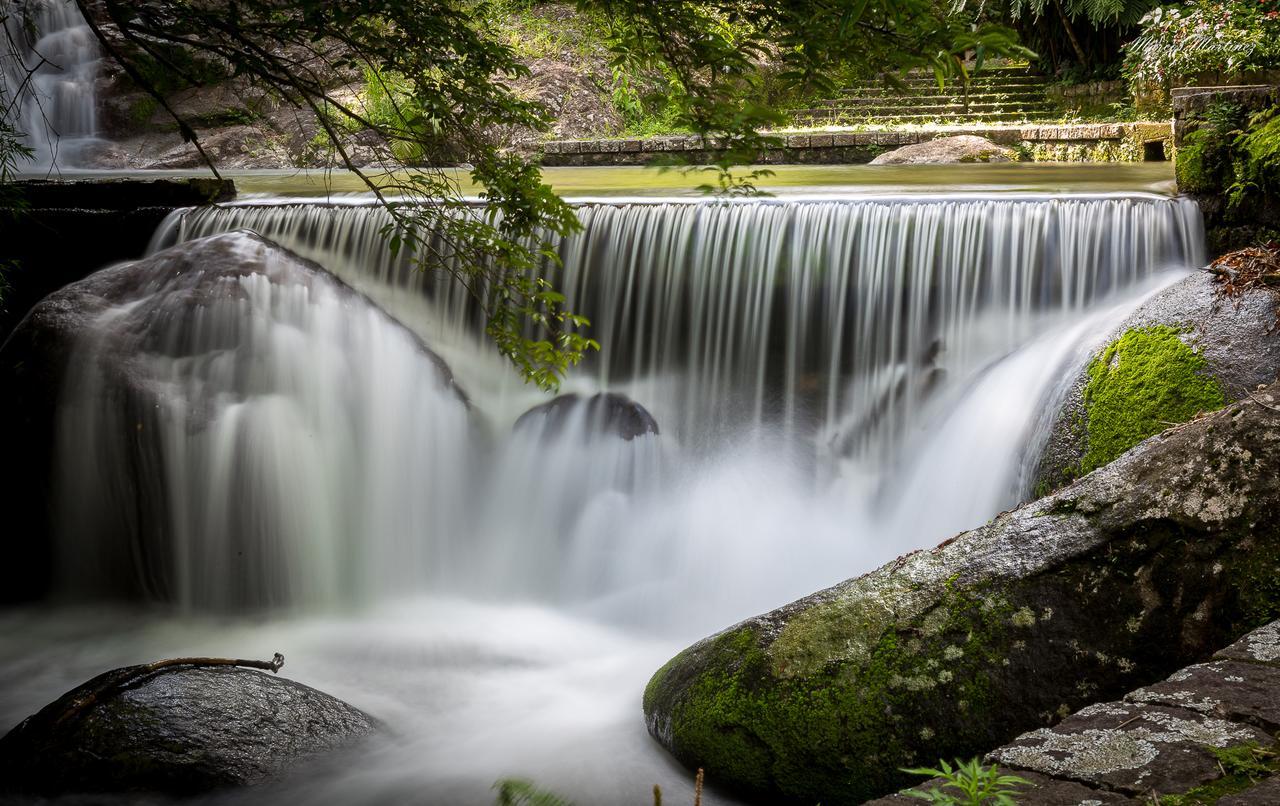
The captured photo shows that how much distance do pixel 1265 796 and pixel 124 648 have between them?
545 centimetres

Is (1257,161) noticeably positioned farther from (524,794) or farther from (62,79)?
(62,79)

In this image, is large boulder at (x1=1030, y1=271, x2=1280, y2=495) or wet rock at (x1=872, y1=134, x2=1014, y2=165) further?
wet rock at (x1=872, y1=134, x2=1014, y2=165)

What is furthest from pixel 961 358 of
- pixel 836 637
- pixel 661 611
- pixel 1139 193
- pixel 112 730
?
pixel 112 730

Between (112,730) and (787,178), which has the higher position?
(787,178)

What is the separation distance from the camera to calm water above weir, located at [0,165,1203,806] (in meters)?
5.42

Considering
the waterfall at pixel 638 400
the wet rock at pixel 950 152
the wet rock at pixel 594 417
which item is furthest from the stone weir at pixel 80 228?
the wet rock at pixel 950 152

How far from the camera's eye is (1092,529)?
2777 millimetres

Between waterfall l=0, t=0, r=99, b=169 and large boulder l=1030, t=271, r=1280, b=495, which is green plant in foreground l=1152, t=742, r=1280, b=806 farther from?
waterfall l=0, t=0, r=99, b=169

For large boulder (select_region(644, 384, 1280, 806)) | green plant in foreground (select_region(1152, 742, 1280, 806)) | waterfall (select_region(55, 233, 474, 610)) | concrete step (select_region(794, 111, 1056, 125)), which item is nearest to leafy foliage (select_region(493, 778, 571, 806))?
large boulder (select_region(644, 384, 1280, 806))

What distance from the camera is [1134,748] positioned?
1809 millimetres

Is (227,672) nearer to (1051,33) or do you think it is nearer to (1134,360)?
(1134,360)

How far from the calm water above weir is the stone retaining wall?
4.70 m

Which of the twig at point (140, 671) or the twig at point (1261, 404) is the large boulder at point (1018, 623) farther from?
the twig at point (140, 671)

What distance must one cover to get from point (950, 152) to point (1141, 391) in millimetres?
8991
